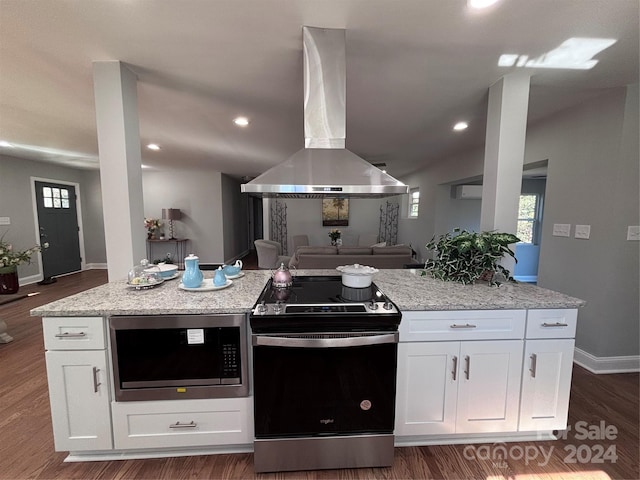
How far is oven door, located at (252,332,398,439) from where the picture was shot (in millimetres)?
1385

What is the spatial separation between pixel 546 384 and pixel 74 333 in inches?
105

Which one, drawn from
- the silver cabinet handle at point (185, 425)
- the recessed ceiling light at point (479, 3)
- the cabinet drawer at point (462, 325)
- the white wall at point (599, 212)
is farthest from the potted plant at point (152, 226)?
the white wall at point (599, 212)

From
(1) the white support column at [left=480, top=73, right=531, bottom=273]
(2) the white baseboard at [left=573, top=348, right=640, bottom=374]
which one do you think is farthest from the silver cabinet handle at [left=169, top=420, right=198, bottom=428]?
(2) the white baseboard at [left=573, top=348, right=640, bottom=374]

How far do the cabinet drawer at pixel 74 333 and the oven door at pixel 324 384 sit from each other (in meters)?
0.83

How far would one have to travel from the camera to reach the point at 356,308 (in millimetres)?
1441

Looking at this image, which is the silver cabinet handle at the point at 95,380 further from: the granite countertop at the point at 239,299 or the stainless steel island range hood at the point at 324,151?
the stainless steel island range hood at the point at 324,151

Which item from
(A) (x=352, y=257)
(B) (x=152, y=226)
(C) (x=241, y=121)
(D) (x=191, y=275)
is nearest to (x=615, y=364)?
(A) (x=352, y=257)

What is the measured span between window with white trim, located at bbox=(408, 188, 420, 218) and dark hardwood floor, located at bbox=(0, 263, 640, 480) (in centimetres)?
500

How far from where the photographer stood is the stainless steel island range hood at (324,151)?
1670 millimetres

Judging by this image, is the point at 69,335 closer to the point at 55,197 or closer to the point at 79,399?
the point at 79,399

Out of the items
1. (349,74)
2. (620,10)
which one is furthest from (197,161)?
(620,10)

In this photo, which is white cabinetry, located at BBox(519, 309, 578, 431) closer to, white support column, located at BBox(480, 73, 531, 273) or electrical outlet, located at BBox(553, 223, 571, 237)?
white support column, located at BBox(480, 73, 531, 273)

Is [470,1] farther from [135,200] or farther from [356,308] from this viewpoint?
[135,200]

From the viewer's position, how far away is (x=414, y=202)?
6.84m
